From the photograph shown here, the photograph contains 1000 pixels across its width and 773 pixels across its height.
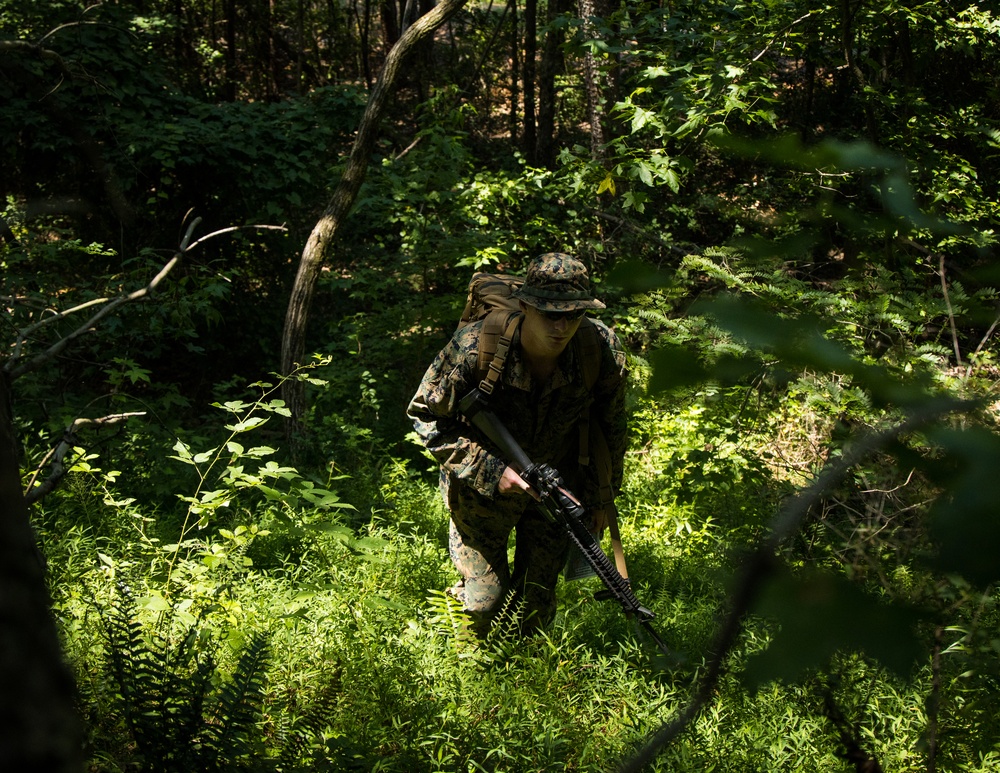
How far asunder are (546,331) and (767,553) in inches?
93.6

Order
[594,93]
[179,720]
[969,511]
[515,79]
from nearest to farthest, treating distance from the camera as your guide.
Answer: [969,511] < [179,720] < [594,93] < [515,79]

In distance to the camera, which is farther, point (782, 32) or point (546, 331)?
point (782, 32)

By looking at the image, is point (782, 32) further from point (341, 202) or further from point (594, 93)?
point (594, 93)

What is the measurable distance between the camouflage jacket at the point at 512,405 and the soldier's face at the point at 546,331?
8 cm

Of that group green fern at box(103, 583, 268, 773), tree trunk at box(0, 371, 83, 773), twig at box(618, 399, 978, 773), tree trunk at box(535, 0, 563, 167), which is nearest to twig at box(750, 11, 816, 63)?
green fern at box(103, 583, 268, 773)

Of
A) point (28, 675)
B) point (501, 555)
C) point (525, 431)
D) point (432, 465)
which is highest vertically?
point (28, 675)

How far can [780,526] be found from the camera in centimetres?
72

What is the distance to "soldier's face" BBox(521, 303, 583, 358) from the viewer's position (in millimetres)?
3033

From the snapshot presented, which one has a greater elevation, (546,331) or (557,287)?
(557,287)

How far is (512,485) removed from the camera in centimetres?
327

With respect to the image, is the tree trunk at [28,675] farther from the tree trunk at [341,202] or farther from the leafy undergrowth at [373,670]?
the tree trunk at [341,202]

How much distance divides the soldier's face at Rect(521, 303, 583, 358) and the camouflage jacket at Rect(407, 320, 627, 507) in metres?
0.08

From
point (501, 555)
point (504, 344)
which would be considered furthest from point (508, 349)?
point (501, 555)

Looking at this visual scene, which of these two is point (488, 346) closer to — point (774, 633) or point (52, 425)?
point (774, 633)
